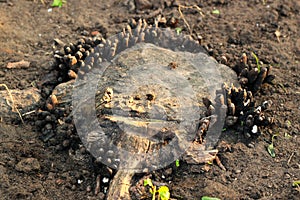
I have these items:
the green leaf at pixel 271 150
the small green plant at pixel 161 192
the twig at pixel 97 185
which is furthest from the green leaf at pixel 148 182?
the green leaf at pixel 271 150

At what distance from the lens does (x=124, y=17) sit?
22.6 feet

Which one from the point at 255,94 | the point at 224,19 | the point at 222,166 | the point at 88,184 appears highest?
the point at 224,19

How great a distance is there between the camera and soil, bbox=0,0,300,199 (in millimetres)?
4684

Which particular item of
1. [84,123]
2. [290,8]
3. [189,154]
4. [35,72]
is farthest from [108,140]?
[290,8]

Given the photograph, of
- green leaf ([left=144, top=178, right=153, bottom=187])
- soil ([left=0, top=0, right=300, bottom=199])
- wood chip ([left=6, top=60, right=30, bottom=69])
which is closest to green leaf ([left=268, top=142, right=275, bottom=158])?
soil ([left=0, top=0, right=300, bottom=199])

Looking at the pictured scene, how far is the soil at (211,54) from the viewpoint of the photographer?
184 inches

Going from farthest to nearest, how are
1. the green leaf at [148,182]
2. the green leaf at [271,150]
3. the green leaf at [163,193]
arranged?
the green leaf at [271,150] → the green leaf at [148,182] → the green leaf at [163,193]

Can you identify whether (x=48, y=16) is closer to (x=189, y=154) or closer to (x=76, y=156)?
(x=76, y=156)

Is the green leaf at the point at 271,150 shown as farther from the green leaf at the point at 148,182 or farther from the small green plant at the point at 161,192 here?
the green leaf at the point at 148,182

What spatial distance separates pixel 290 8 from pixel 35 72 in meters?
3.79

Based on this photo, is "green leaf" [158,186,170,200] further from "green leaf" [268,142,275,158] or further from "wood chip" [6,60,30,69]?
"wood chip" [6,60,30,69]

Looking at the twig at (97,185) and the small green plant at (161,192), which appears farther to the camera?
the twig at (97,185)

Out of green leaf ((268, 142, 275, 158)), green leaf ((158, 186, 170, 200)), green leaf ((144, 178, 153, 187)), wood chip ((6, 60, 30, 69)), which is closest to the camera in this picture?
green leaf ((158, 186, 170, 200))

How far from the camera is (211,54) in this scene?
6219 millimetres
